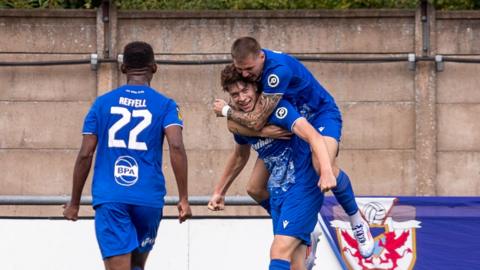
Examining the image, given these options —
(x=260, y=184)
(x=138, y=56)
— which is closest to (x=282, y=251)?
(x=260, y=184)

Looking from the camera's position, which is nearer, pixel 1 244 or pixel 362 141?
pixel 1 244

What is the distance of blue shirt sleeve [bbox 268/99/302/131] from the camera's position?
8164 mm

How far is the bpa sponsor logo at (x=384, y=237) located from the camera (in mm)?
10102

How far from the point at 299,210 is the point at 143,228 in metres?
1.14

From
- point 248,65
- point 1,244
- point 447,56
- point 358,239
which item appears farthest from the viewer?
point 447,56

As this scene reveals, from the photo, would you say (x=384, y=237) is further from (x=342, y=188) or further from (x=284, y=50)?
(x=284, y=50)

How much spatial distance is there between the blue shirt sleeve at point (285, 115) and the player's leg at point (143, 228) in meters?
1.10

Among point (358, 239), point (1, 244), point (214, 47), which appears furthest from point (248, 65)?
point (214, 47)

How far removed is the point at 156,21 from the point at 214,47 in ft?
2.56

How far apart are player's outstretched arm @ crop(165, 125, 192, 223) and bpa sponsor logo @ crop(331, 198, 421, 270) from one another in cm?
203

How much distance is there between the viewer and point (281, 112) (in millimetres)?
8211

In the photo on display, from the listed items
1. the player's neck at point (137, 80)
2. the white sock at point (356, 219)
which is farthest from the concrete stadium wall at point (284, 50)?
the player's neck at point (137, 80)

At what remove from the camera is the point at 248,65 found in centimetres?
810

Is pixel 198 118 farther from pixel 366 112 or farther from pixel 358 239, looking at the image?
pixel 358 239
